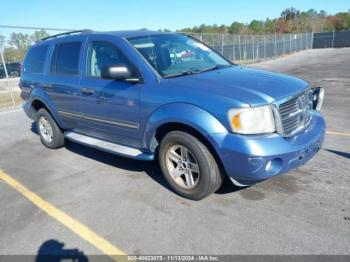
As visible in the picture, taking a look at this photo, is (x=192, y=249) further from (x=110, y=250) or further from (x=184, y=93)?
(x=184, y=93)

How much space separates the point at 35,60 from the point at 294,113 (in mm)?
4854

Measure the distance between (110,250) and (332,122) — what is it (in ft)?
18.4

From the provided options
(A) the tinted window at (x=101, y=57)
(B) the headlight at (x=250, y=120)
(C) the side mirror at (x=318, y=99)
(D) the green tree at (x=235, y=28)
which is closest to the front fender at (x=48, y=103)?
(A) the tinted window at (x=101, y=57)

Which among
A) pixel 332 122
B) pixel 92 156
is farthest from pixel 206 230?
pixel 332 122

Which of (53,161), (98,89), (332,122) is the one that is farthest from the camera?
(332,122)

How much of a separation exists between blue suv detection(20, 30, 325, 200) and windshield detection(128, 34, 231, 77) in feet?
0.05

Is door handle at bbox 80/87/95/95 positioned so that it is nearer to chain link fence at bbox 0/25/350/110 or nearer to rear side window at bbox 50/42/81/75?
rear side window at bbox 50/42/81/75

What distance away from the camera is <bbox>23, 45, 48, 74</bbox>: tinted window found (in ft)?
19.8

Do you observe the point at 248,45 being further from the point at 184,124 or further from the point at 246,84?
the point at 184,124

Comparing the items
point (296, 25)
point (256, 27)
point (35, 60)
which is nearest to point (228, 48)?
point (35, 60)

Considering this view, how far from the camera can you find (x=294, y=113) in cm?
368

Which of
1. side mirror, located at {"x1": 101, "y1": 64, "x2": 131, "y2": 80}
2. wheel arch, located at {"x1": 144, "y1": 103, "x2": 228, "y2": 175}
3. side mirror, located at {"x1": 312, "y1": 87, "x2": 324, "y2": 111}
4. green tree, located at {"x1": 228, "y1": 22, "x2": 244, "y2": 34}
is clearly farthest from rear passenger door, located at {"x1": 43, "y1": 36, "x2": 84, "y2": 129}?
green tree, located at {"x1": 228, "y1": 22, "x2": 244, "y2": 34}

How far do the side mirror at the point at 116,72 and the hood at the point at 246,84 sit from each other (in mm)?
603

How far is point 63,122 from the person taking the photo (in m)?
5.74
